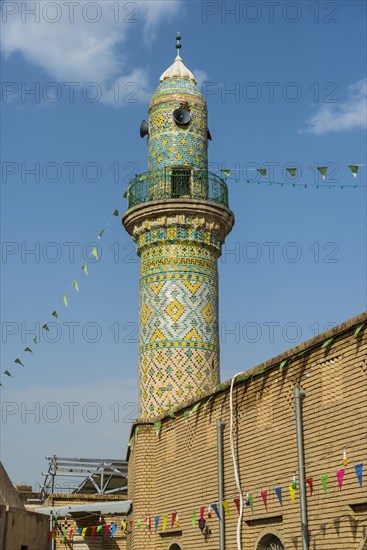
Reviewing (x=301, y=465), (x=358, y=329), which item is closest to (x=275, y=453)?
(x=301, y=465)

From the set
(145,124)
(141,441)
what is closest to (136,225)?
(145,124)

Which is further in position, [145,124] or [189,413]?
[145,124]

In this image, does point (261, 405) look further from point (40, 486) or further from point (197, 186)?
point (40, 486)

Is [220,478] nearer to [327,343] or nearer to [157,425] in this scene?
[157,425]

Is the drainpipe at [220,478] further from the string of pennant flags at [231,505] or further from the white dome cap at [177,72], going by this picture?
the white dome cap at [177,72]

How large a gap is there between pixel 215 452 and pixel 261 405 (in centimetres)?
187

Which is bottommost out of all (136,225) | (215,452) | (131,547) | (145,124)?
(131,547)

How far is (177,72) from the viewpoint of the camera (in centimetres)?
2112

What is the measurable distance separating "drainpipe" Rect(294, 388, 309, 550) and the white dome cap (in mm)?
12659

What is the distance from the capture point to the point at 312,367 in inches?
414

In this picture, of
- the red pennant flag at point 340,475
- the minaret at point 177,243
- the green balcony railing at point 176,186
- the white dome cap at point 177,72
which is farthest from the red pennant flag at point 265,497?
the white dome cap at point 177,72

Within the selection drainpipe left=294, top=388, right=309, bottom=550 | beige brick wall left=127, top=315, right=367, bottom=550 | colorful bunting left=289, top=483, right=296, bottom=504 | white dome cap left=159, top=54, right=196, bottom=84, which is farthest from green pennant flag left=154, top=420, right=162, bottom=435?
white dome cap left=159, top=54, right=196, bottom=84

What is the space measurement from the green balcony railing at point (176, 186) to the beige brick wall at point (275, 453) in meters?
6.46

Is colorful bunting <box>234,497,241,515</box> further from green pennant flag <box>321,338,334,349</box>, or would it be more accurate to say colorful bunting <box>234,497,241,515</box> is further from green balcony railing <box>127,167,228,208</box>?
green balcony railing <box>127,167,228,208</box>
